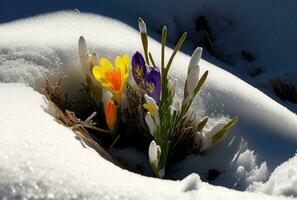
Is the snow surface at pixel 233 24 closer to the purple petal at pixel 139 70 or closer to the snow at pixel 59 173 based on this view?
the purple petal at pixel 139 70

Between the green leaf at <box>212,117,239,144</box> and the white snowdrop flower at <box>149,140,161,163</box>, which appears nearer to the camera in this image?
the white snowdrop flower at <box>149,140,161,163</box>

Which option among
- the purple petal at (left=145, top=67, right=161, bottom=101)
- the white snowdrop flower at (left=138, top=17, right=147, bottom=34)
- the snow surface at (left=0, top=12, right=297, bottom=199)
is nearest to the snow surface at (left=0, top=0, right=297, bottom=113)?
the snow surface at (left=0, top=12, right=297, bottom=199)

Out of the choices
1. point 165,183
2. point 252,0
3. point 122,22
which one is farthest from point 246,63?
point 165,183

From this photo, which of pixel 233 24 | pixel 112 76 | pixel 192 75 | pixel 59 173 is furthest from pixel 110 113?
pixel 233 24

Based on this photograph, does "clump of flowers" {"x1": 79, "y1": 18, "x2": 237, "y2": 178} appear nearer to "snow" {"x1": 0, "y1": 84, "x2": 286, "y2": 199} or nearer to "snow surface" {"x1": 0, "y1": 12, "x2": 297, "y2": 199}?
"snow surface" {"x1": 0, "y1": 12, "x2": 297, "y2": 199}

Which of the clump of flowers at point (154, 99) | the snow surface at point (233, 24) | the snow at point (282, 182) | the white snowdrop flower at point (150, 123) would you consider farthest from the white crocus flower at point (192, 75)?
the snow surface at point (233, 24)

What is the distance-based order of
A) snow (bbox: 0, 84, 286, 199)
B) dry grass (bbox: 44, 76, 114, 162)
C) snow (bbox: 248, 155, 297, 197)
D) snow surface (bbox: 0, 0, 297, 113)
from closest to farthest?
snow (bbox: 0, 84, 286, 199) < snow (bbox: 248, 155, 297, 197) < dry grass (bbox: 44, 76, 114, 162) < snow surface (bbox: 0, 0, 297, 113)

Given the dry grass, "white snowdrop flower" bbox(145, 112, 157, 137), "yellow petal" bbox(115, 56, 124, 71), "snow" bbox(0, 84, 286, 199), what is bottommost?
the dry grass
